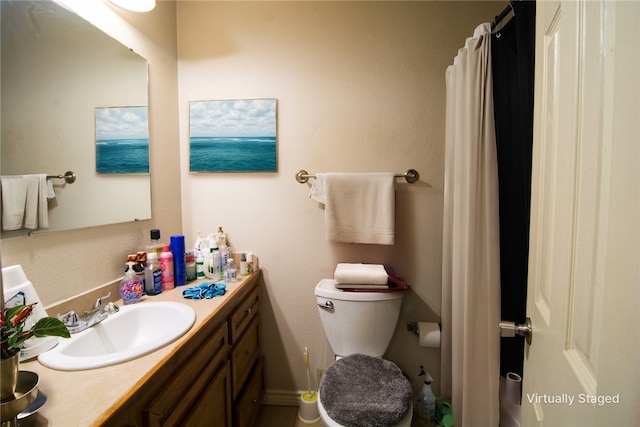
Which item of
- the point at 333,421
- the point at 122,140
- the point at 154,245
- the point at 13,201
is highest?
the point at 122,140

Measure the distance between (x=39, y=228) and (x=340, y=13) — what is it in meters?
1.63

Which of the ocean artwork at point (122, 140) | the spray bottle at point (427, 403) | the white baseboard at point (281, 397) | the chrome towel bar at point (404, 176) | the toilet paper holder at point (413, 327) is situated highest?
the ocean artwork at point (122, 140)

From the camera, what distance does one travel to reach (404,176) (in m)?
1.43

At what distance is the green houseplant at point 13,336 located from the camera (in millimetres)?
485

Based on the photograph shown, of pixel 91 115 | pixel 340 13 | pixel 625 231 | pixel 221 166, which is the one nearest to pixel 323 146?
pixel 221 166

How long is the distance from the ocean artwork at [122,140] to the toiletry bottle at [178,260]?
1.22 ft

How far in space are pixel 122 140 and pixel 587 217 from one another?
4.94ft

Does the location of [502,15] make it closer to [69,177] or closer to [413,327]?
[413,327]

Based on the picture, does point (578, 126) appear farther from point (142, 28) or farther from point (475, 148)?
point (142, 28)

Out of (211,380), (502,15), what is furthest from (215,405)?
(502,15)

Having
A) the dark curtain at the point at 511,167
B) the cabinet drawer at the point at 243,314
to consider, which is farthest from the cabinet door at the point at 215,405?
the dark curtain at the point at 511,167

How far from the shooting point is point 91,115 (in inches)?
40.4

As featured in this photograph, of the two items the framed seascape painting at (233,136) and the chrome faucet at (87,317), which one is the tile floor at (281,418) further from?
the framed seascape painting at (233,136)

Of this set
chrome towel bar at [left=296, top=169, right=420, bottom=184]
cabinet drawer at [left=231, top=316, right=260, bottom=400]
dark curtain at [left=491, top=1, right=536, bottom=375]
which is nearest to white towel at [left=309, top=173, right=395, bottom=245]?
chrome towel bar at [left=296, top=169, right=420, bottom=184]
